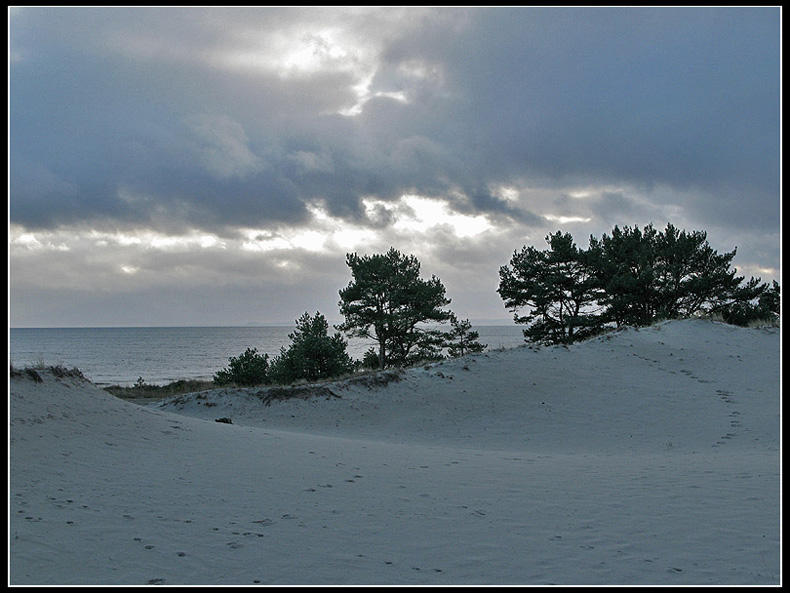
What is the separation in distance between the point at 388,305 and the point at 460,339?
6847mm

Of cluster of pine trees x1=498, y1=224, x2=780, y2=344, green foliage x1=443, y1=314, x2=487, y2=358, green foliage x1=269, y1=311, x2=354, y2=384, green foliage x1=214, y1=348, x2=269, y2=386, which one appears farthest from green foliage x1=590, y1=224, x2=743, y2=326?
green foliage x1=214, y1=348, x2=269, y2=386

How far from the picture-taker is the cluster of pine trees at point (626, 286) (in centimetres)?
3884

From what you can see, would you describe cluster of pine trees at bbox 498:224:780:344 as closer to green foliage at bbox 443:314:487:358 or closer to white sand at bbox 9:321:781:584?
green foliage at bbox 443:314:487:358

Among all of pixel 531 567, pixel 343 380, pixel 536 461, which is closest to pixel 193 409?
pixel 343 380

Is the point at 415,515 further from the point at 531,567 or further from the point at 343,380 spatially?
the point at 343,380

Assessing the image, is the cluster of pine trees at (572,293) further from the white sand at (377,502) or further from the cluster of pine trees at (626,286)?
the white sand at (377,502)

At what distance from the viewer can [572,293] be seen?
4069 cm

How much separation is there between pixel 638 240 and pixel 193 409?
3489 centimetres

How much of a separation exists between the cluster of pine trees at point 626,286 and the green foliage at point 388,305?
648 cm

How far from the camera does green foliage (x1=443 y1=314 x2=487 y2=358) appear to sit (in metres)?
41.8

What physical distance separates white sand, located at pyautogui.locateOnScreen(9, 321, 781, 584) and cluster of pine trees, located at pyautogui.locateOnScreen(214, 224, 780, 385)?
23191mm

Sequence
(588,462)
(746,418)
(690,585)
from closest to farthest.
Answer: (690,585)
(588,462)
(746,418)

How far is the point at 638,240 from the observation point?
4169 centimetres

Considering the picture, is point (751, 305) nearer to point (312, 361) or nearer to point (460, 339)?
point (460, 339)
